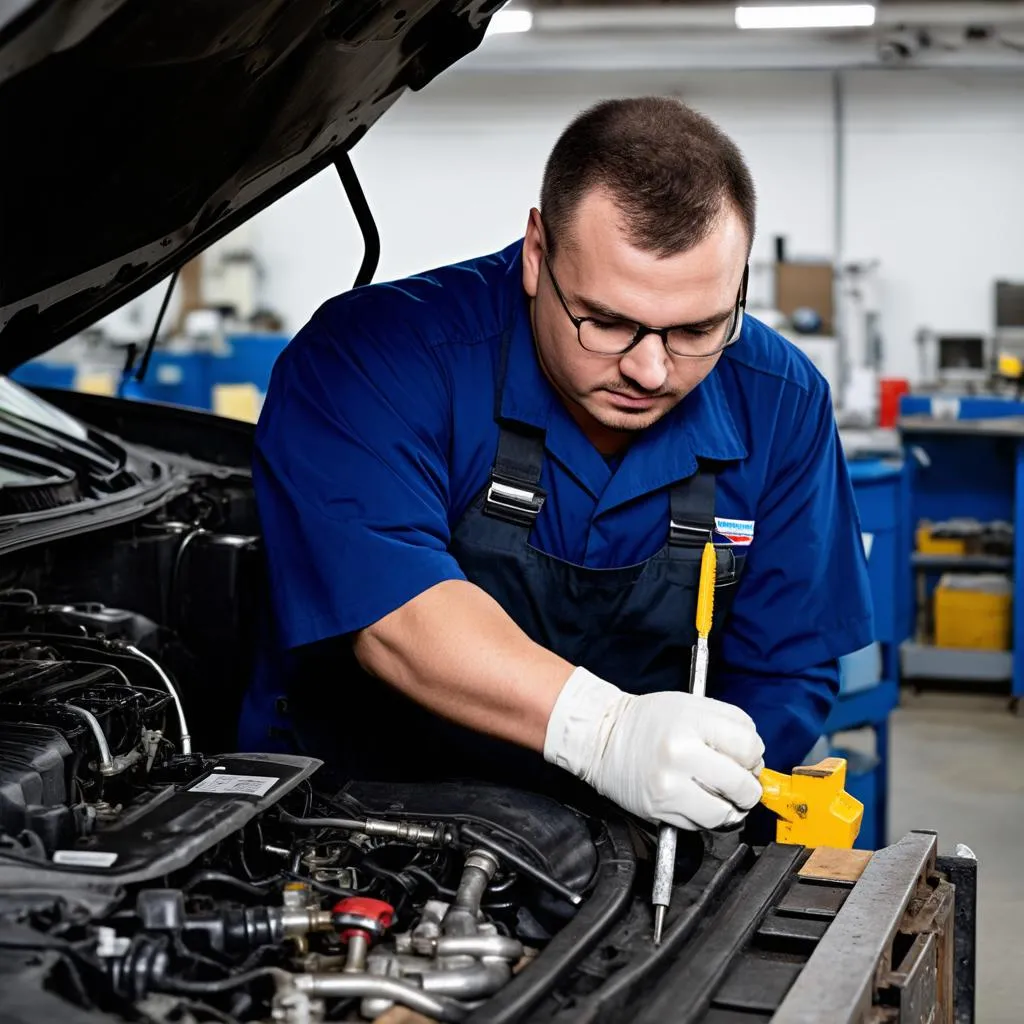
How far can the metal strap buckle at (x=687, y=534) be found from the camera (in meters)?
1.75

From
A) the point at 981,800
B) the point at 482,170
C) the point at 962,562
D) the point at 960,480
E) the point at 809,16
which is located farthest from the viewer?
the point at 482,170

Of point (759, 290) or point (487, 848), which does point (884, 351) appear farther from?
point (487, 848)

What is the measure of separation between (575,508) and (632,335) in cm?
27

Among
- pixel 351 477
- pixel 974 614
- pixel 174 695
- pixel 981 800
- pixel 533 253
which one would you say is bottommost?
pixel 981 800

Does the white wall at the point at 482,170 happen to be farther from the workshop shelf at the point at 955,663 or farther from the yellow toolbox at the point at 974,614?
the workshop shelf at the point at 955,663

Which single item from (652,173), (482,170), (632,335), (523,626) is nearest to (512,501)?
(523,626)

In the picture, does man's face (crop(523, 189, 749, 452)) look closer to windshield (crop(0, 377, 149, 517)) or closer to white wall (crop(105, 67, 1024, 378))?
windshield (crop(0, 377, 149, 517))

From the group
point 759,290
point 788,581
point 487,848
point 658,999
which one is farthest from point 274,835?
point 759,290

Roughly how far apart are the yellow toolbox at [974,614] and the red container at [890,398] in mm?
1837

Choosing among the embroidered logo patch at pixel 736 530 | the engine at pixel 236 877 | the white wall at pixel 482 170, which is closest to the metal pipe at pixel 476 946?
the engine at pixel 236 877

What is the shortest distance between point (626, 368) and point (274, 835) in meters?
0.62

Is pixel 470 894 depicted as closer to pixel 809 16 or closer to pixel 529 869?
pixel 529 869

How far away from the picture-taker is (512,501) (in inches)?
67.5

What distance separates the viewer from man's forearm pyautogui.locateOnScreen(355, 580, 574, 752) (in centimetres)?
145
